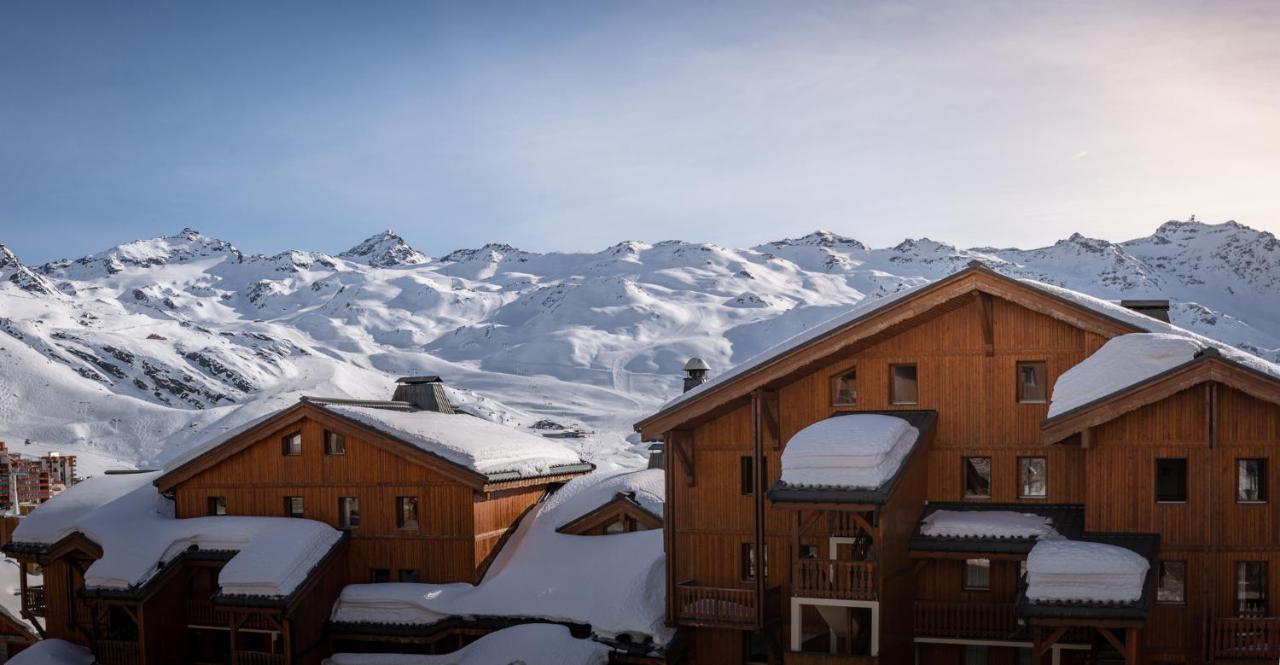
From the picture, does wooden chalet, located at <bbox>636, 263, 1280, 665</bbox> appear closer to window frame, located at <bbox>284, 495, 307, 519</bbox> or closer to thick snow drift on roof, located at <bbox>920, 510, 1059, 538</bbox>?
thick snow drift on roof, located at <bbox>920, 510, 1059, 538</bbox>

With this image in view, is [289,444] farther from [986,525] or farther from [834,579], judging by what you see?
[986,525]

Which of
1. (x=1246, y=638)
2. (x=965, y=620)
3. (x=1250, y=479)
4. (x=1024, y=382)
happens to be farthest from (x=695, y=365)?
(x=1246, y=638)

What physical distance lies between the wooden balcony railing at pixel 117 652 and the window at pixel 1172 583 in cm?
2854

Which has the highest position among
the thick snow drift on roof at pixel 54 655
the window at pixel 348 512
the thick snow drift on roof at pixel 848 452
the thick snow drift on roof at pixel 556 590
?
the thick snow drift on roof at pixel 848 452

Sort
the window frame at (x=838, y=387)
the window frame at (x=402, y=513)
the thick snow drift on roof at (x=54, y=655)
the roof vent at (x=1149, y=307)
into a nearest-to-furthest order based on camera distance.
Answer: the window frame at (x=838, y=387), the roof vent at (x=1149, y=307), the window frame at (x=402, y=513), the thick snow drift on roof at (x=54, y=655)

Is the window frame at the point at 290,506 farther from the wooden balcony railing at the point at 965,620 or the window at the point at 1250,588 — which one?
the window at the point at 1250,588

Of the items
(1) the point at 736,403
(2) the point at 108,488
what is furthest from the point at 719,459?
(2) the point at 108,488

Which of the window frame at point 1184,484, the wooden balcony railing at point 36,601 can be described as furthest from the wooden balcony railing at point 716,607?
the wooden balcony railing at point 36,601

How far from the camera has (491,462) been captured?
3253 centimetres

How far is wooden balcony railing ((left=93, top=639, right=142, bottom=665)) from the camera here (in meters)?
32.5

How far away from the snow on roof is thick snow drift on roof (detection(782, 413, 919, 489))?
769cm

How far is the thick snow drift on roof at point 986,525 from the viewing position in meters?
24.4

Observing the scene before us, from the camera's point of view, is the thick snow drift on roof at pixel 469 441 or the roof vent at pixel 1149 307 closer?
the roof vent at pixel 1149 307

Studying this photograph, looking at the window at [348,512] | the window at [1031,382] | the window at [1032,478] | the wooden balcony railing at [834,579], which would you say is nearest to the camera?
the wooden balcony railing at [834,579]
